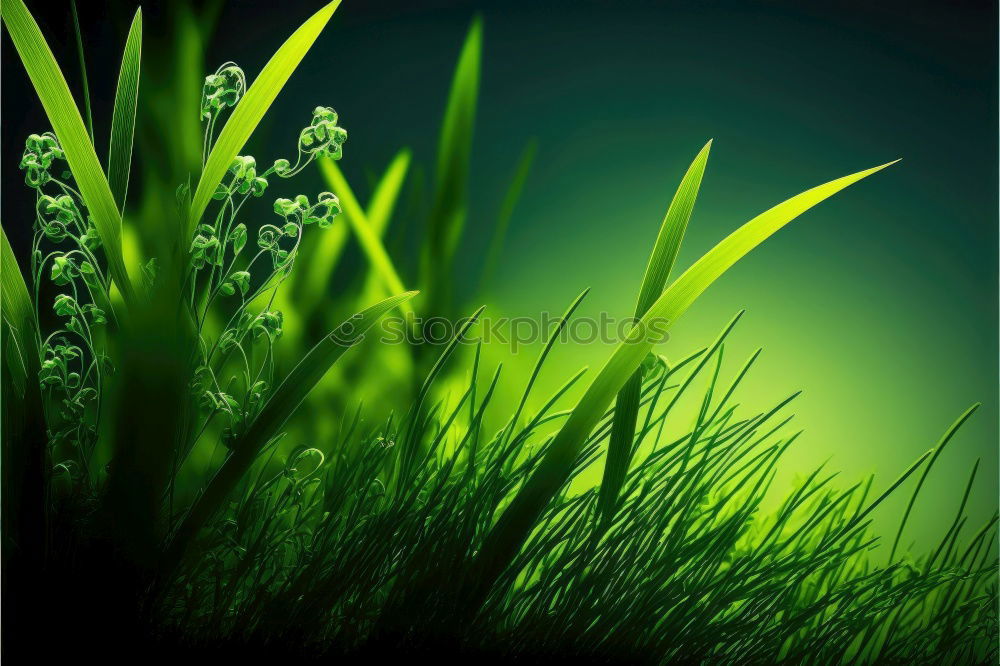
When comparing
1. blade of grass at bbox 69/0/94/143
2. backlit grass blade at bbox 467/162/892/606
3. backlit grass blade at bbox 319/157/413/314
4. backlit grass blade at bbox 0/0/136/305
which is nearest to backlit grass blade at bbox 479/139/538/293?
backlit grass blade at bbox 319/157/413/314

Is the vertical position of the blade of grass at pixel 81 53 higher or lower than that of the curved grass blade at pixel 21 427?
higher

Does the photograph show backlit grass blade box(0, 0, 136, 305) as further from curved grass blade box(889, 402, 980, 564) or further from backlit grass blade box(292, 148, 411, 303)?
curved grass blade box(889, 402, 980, 564)

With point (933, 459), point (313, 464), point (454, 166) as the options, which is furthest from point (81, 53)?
point (933, 459)

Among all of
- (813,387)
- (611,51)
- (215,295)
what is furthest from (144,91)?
(813,387)

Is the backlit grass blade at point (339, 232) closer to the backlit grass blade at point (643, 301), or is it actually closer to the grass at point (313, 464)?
the grass at point (313, 464)

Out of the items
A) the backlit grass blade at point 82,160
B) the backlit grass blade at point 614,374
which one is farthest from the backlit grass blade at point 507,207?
the backlit grass blade at point 82,160

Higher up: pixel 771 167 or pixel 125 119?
pixel 771 167

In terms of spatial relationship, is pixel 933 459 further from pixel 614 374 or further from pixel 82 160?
pixel 82 160
